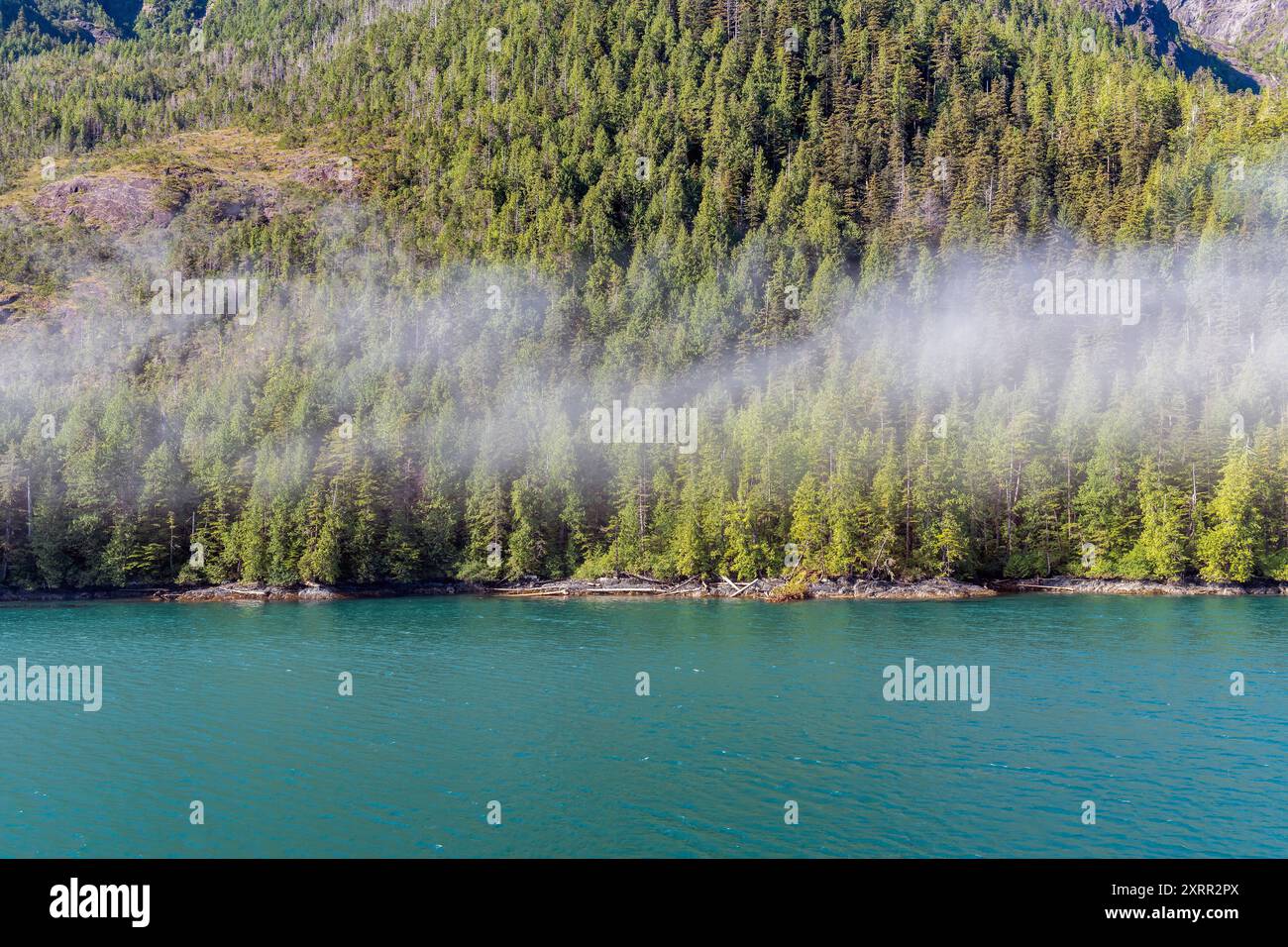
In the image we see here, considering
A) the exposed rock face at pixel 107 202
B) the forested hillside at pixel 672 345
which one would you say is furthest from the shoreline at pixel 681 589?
the exposed rock face at pixel 107 202

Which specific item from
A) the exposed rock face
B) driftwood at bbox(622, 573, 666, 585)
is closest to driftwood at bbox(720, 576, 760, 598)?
driftwood at bbox(622, 573, 666, 585)

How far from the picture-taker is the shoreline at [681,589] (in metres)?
92.6

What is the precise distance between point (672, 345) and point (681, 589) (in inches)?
1951

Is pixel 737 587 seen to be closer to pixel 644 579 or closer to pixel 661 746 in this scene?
pixel 644 579

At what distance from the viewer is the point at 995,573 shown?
102 m

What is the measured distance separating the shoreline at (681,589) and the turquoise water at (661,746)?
22994mm

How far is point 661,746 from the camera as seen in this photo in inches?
1560

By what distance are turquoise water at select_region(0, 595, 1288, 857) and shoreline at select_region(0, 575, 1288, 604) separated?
2299 centimetres

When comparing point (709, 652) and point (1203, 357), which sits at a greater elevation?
point (1203, 357)

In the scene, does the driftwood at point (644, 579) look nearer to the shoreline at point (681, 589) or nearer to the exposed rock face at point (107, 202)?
the shoreline at point (681, 589)

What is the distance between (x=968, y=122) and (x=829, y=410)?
11129cm

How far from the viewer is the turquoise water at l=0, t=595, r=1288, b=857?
30047mm
